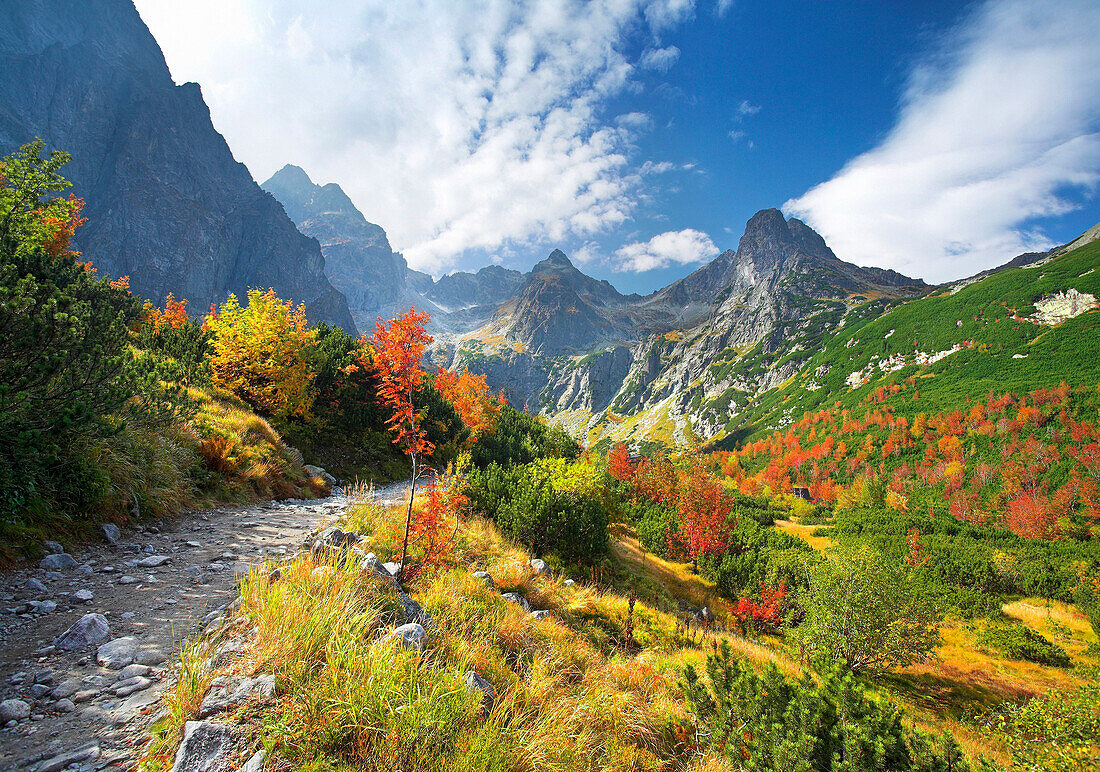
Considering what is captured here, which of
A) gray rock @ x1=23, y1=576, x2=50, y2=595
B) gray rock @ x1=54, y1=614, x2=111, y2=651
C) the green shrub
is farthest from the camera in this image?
the green shrub

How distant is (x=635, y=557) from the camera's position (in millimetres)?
25047

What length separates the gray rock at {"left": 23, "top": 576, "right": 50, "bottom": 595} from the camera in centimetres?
423

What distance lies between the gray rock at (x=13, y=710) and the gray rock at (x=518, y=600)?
564 cm

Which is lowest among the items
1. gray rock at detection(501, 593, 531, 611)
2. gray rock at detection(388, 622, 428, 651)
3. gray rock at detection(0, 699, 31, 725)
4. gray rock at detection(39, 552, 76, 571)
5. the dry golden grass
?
the dry golden grass

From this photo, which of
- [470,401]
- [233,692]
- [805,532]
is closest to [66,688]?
[233,692]

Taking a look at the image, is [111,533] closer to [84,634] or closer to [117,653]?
[84,634]

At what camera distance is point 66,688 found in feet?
9.82

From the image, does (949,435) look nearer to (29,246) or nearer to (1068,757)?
(1068,757)

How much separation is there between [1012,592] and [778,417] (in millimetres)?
112592

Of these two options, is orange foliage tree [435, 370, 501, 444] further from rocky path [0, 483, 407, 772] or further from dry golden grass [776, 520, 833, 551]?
dry golden grass [776, 520, 833, 551]

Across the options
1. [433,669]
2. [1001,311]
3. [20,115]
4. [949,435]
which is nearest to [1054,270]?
[1001,311]

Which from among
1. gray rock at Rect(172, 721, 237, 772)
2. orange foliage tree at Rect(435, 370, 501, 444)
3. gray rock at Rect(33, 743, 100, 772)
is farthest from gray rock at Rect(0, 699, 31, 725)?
orange foliage tree at Rect(435, 370, 501, 444)

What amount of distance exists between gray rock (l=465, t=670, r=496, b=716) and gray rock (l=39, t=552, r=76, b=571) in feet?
17.6

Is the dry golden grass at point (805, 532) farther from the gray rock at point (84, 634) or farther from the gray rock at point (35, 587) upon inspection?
the gray rock at point (35, 587)
